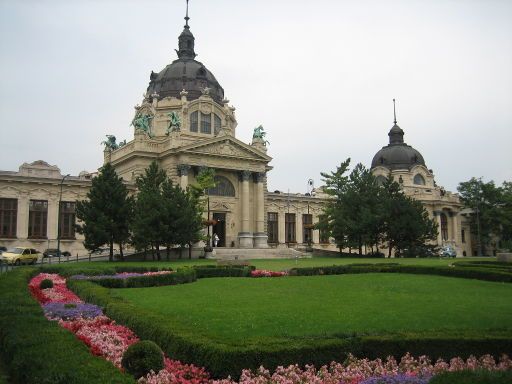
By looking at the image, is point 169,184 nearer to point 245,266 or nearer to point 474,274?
point 245,266

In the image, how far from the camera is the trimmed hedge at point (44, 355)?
27.2 feet

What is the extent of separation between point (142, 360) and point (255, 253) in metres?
51.4

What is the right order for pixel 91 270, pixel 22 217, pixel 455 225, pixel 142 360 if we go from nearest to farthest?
pixel 142 360, pixel 91 270, pixel 22 217, pixel 455 225

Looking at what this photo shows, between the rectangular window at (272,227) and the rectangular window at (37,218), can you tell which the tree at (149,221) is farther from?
the rectangular window at (272,227)

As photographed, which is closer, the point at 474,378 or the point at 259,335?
the point at 474,378

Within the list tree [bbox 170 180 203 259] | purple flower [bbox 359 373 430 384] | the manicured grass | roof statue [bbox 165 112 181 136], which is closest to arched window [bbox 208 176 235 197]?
roof statue [bbox 165 112 181 136]

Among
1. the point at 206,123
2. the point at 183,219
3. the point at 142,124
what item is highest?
the point at 206,123

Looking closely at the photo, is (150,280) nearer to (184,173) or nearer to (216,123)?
(184,173)

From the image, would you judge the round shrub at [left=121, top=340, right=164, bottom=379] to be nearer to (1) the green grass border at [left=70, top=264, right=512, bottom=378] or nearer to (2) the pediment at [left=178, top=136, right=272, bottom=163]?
(1) the green grass border at [left=70, top=264, right=512, bottom=378]

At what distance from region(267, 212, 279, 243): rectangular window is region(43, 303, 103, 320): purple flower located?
63.5 metres

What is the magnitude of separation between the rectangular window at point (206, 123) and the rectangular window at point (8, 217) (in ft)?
84.7

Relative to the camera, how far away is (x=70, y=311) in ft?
53.1

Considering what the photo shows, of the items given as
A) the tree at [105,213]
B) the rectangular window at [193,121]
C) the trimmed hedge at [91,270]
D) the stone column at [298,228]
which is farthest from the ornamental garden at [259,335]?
the stone column at [298,228]

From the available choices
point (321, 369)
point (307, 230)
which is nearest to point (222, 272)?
point (321, 369)
